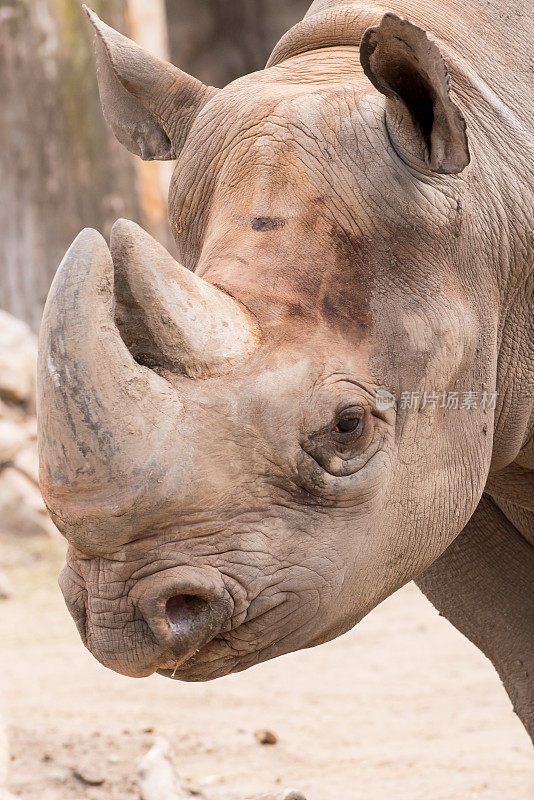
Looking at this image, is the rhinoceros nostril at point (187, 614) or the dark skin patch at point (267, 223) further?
the dark skin patch at point (267, 223)

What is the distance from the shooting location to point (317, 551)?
2521mm

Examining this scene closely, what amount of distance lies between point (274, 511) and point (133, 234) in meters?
0.59

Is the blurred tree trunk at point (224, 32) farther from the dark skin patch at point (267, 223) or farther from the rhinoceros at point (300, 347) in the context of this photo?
the dark skin patch at point (267, 223)

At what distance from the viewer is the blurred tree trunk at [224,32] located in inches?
653

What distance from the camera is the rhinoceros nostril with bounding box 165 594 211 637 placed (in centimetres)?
240

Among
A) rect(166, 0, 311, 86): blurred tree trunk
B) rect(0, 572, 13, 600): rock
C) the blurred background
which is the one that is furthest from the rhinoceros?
rect(166, 0, 311, 86): blurred tree trunk

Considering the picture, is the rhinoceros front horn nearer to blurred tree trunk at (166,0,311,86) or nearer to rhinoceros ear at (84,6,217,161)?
rhinoceros ear at (84,6,217,161)

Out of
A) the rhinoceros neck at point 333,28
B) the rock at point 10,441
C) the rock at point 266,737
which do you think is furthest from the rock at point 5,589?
the rhinoceros neck at point 333,28

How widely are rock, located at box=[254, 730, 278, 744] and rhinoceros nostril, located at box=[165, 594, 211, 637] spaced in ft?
8.71

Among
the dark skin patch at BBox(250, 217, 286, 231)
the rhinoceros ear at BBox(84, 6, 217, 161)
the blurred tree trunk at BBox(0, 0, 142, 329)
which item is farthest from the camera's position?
the blurred tree trunk at BBox(0, 0, 142, 329)

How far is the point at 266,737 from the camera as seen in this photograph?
494 centimetres

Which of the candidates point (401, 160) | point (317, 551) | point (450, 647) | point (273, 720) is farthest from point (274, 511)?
point (450, 647)

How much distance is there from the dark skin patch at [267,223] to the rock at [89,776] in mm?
2396

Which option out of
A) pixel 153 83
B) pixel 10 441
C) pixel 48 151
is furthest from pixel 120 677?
pixel 48 151
